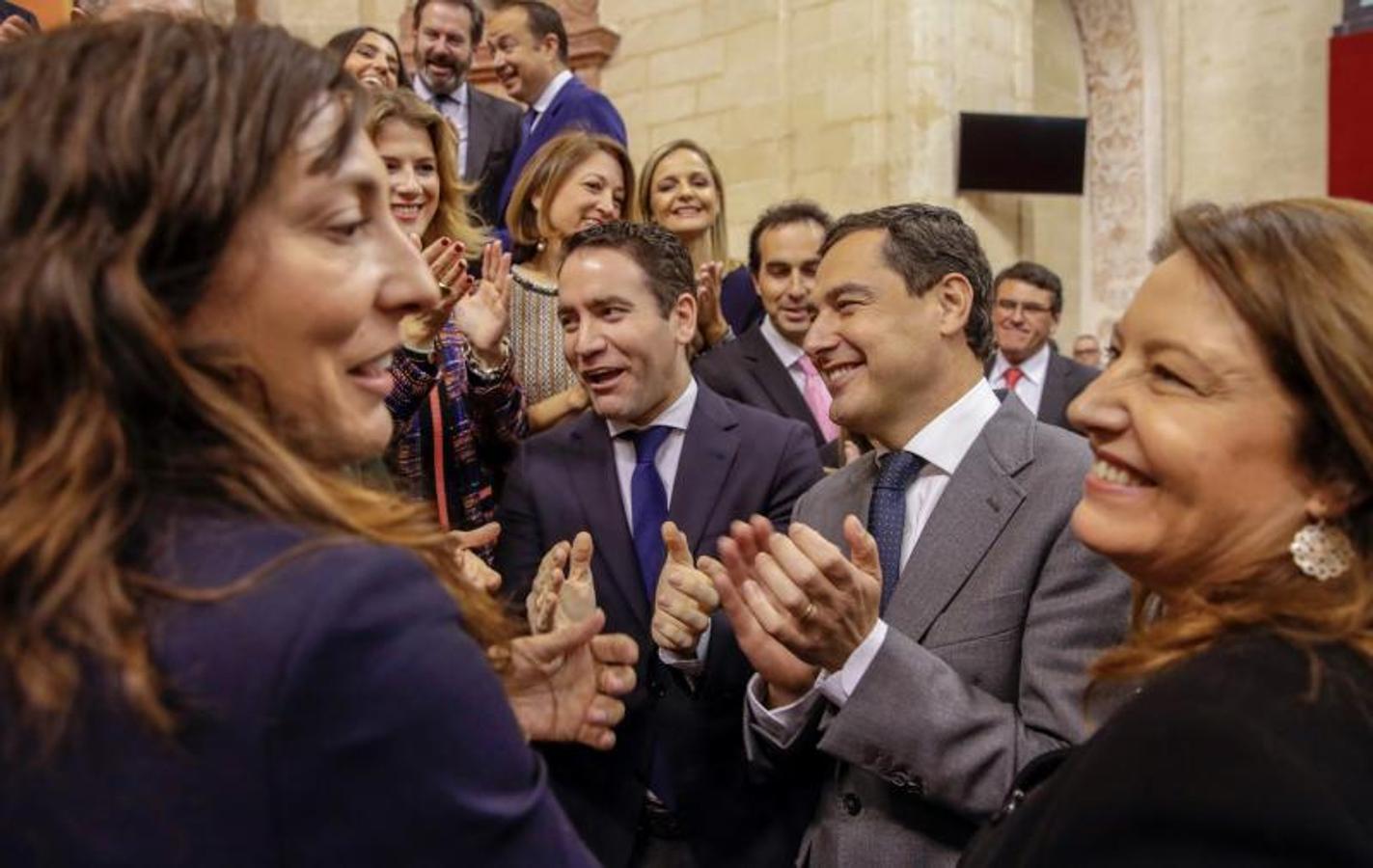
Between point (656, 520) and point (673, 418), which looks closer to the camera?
point (656, 520)

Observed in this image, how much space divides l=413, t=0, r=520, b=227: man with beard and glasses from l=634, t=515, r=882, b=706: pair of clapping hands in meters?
3.30

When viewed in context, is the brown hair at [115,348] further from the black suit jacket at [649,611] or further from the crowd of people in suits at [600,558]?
the black suit jacket at [649,611]

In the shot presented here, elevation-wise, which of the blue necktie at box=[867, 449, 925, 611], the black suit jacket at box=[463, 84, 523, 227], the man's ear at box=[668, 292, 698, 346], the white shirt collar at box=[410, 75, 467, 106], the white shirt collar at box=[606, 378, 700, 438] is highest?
the white shirt collar at box=[410, 75, 467, 106]

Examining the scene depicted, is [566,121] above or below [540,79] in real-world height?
below

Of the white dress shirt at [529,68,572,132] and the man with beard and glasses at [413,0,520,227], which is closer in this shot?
the man with beard and glasses at [413,0,520,227]

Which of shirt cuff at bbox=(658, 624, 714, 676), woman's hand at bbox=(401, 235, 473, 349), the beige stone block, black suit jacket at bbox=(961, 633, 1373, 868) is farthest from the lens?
the beige stone block

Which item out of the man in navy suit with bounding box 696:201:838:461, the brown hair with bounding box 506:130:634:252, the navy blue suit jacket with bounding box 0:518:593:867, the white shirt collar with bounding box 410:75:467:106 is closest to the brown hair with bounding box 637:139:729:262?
the man in navy suit with bounding box 696:201:838:461

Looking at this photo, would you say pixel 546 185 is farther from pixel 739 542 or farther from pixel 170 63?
pixel 170 63

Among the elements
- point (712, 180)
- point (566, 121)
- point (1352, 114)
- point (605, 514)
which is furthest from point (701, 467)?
point (1352, 114)

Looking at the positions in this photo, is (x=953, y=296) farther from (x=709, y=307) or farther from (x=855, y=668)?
(x=709, y=307)

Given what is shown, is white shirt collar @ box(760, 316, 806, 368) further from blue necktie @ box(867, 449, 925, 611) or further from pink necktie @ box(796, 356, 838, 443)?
blue necktie @ box(867, 449, 925, 611)

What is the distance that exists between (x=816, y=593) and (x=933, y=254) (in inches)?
38.1

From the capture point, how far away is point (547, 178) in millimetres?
4027

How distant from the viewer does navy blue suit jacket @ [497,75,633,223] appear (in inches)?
197
